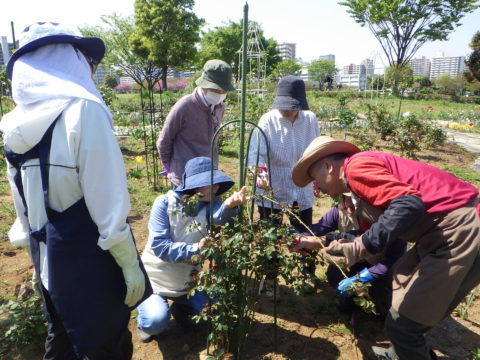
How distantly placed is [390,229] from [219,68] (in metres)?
1.80

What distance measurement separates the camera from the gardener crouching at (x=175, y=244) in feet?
6.69

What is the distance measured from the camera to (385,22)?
2258 cm

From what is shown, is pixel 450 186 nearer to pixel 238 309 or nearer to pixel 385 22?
pixel 238 309

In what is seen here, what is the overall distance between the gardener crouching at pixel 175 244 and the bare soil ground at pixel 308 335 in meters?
0.13

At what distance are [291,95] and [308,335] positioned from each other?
1591 mm

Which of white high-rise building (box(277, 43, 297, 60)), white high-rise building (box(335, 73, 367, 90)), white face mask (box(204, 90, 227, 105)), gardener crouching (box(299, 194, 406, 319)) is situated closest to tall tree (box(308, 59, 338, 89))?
white high-rise building (box(335, 73, 367, 90))

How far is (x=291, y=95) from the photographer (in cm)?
248

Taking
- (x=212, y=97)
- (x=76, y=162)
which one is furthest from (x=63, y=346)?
(x=212, y=97)

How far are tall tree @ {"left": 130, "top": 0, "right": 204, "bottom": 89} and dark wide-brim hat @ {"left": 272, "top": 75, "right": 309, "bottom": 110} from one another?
17444 millimetres

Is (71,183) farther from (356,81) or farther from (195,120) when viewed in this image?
(356,81)

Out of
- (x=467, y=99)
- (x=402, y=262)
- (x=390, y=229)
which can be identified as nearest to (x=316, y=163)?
(x=390, y=229)

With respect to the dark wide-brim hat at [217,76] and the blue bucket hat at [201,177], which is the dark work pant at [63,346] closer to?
the blue bucket hat at [201,177]

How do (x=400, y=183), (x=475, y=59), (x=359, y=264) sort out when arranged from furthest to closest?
(x=475, y=59)
(x=359, y=264)
(x=400, y=183)

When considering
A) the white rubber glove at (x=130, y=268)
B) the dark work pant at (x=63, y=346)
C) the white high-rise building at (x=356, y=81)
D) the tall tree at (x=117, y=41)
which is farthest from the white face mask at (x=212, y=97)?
the tall tree at (x=117, y=41)
